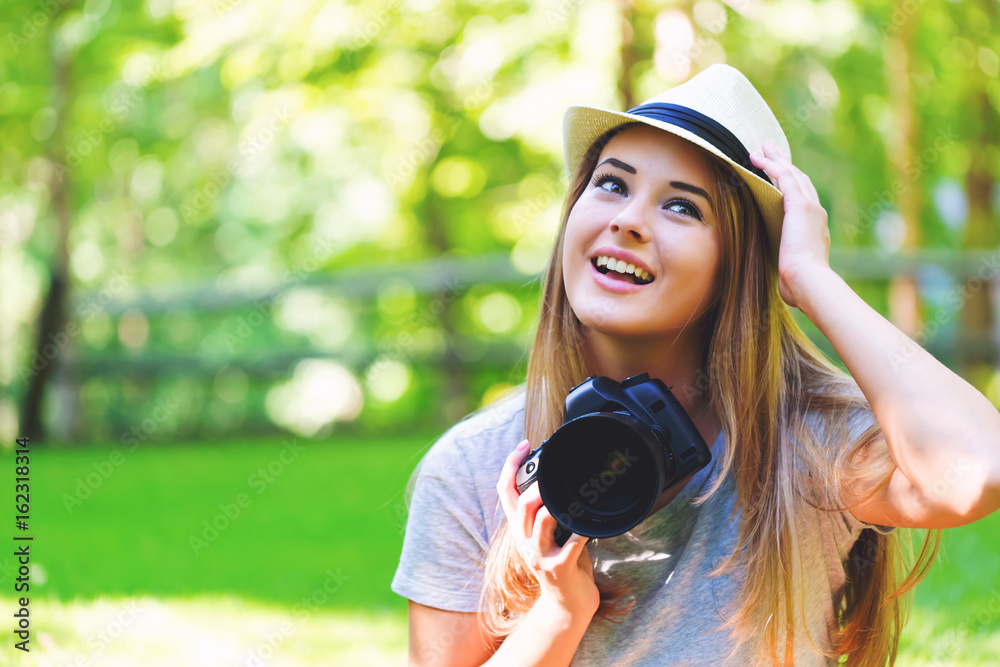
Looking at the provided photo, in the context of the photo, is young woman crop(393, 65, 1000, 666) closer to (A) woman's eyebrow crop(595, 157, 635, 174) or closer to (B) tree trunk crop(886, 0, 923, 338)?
(A) woman's eyebrow crop(595, 157, 635, 174)

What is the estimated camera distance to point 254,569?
381 cm

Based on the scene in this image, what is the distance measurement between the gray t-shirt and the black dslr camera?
21 centimetres

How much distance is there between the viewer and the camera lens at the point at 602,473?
1462mm

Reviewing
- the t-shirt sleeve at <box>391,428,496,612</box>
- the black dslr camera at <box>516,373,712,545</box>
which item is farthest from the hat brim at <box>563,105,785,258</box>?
the t-shirt sleeve at <box>391,428,496,612</box>

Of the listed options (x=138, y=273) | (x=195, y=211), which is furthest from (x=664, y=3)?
(x=138, y=273)

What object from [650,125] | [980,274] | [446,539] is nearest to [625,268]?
[650,125]

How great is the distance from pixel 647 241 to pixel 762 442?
1.43ft

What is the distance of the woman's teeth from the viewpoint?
65.0 inches

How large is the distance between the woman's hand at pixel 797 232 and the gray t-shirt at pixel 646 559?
0.37 metres

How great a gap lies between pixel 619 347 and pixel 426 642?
683mm

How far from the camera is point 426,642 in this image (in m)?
1.76

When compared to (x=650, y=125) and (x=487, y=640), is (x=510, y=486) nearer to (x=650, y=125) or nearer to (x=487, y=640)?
(x=487, y=640)

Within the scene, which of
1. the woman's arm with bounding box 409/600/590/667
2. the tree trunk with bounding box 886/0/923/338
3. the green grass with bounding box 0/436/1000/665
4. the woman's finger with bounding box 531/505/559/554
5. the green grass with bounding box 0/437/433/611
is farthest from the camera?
the tree trunk with bounding box 886/0/923/338

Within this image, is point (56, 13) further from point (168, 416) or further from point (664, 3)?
point (664, 3)
